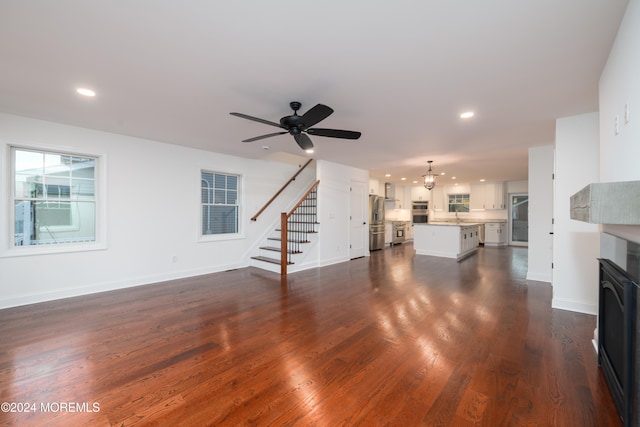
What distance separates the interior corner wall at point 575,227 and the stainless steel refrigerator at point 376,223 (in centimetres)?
521

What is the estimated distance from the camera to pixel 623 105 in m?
1.76

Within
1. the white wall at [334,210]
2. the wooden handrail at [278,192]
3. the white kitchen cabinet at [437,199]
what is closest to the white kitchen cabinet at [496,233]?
the white kitchen cabinet at [437,199]

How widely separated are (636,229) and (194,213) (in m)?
5.65

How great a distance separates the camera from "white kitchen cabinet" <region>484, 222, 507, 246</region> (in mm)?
9711

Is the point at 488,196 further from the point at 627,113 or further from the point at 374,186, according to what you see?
the point at 627,113

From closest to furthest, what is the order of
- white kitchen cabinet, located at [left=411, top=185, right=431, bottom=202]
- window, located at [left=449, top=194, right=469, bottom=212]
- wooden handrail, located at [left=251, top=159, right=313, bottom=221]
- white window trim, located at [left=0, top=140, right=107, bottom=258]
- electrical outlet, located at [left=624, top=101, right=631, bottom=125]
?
electrical outlet, located at [left=624, top=101, right=631, bottom=125] < white window trim, located at [left=0, top=140, right=107, bottom=258] < wooden handrail, located at [left=251, top=159, right=313, bottom=221] < window, located at [left=449, top=194, right=469, bottom=212] < white kitchen cabinet, located at [left=411, top=185, right=431, bottom=202]

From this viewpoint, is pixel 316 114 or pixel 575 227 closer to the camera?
pixel 316 114

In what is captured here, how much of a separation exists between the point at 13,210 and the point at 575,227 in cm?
718

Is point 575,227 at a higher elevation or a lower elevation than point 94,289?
higher

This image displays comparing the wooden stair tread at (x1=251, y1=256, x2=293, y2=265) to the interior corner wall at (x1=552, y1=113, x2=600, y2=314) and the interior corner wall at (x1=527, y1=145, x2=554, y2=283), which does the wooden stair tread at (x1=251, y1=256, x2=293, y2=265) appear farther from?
the interior corner wall at (x1=527, y1=145, x2=554, y2=283)

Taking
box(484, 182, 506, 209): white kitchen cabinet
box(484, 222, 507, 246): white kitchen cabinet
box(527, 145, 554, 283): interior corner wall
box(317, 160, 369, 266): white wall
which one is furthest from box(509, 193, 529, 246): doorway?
box(317, 160, 369, 266): white wall

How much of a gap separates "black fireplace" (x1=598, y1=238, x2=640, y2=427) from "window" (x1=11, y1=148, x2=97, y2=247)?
5865 millimetres

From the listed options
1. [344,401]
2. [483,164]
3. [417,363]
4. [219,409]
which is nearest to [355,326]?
[417,363]

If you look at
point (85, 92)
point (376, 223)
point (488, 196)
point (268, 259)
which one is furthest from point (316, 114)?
point (488, 196)
